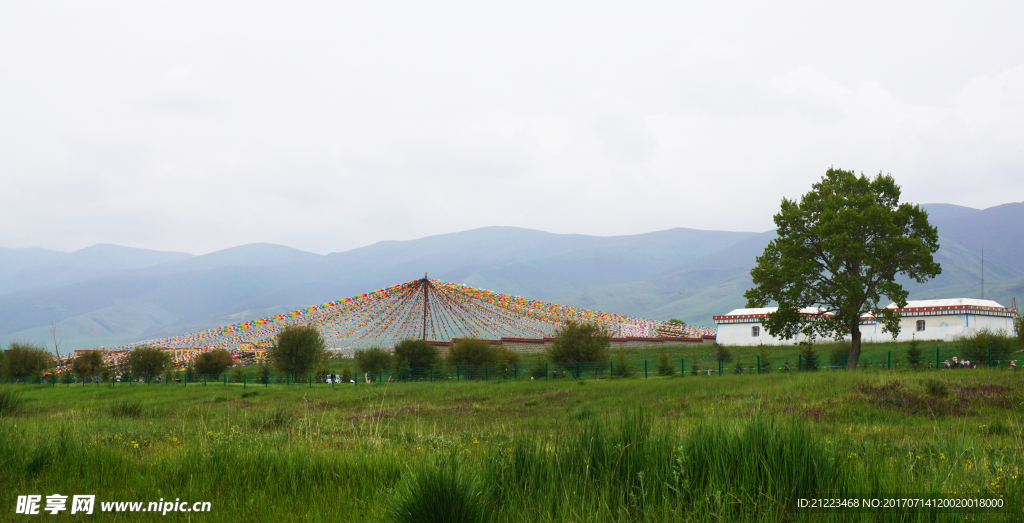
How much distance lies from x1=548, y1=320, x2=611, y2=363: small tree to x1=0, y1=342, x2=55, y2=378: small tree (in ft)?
147

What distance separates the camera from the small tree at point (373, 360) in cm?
4641

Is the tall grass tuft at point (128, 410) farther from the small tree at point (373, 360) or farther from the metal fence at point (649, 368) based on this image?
the small tree at point (373, 360)

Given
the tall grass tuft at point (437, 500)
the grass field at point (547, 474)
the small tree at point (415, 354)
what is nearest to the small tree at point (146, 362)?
the small tree at point (415, 354)

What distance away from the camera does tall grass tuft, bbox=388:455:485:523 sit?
4.88m

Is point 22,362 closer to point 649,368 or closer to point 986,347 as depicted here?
point 649,368

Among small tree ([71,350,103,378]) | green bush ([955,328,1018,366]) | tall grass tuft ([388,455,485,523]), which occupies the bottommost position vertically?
small tree ([71,350,103,378])

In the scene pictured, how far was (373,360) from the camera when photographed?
154 ft

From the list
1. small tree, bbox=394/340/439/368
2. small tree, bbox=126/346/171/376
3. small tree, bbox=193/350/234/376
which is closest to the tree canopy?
small tree, bbox=394/340/439/368

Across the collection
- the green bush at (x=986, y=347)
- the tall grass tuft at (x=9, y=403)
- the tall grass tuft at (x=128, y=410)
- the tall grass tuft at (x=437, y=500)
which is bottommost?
the tall grass tuft at (x=128, y=410)

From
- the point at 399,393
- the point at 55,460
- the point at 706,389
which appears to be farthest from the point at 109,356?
the point at 55,460

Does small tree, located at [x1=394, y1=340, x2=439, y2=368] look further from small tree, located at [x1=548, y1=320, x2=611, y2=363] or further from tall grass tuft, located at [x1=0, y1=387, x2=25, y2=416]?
tall grass tuft, located at [x1=0, y1=387, x2=25, y2=416]

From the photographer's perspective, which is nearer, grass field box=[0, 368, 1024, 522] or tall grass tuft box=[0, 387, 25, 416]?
grass field box=[0, 368, 1024, 522]

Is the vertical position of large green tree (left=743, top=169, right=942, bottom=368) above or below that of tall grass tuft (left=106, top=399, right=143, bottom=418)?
above

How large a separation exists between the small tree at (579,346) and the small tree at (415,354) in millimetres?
9239
